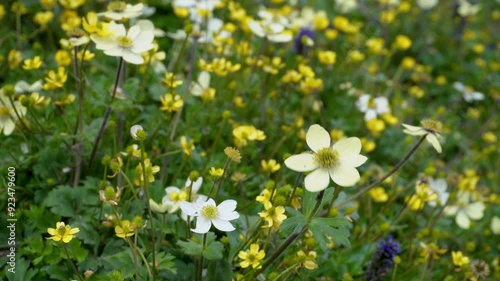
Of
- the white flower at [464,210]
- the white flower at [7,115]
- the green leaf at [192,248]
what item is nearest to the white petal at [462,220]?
the white flower at [464,210]

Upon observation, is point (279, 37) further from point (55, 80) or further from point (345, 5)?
point (345, 5)

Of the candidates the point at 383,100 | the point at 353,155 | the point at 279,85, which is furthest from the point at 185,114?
the point at 353,155

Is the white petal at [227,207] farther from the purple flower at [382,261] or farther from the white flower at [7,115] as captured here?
the white flower at [7,115]

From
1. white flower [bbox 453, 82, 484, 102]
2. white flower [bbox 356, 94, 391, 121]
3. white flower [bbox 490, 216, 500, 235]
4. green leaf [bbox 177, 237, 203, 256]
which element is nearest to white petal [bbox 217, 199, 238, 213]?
green leaf [bbox 177, 237, 203, 256]

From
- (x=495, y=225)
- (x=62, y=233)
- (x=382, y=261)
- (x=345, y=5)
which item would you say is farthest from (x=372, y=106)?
(x=62, y=233)

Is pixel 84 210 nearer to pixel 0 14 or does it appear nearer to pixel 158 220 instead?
pixel 158 220
